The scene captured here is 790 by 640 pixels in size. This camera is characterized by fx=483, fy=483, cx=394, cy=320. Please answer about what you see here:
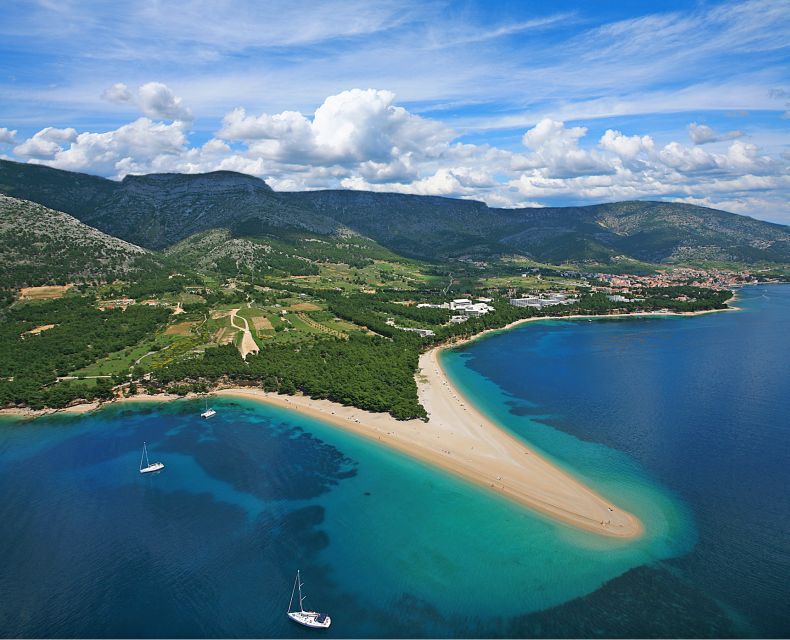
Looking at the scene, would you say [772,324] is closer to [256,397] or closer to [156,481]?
[256,397]

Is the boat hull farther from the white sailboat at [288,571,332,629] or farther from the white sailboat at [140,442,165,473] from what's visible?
the white sailboat at [140,442,165,473]

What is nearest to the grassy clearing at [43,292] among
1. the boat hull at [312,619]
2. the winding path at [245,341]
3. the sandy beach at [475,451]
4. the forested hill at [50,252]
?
the forested hill at [50,252]

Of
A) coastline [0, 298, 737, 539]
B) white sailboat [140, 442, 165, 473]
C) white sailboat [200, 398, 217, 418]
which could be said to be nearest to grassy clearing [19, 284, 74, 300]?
coastline [0, 298, 737, 539]

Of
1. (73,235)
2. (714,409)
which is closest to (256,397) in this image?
(714,409)

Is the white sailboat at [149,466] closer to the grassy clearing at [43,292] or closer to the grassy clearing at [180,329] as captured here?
the grassy clearing at [180,329]

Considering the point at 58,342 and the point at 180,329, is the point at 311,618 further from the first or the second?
the point at 180,329

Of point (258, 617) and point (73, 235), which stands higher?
point (73, 235)

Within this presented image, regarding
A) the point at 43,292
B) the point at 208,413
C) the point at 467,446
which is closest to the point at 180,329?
the point at 43,292
